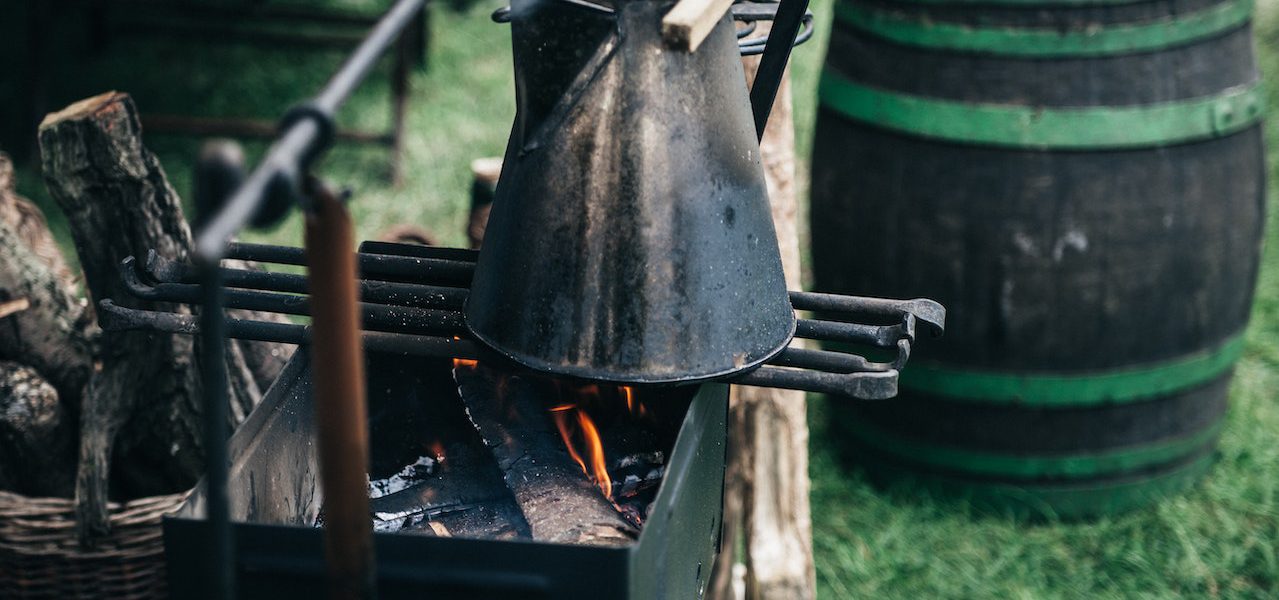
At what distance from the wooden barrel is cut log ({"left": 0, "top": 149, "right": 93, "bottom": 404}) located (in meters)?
1.81

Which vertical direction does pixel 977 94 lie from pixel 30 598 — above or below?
above

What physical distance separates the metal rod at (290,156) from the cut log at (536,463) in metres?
0.75

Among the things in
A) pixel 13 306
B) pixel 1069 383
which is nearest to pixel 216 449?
pixel 13 306

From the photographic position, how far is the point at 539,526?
1.68 m

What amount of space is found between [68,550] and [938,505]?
2.14 meters

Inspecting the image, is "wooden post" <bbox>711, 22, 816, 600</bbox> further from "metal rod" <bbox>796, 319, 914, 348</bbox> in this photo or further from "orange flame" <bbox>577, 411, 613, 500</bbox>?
"metal rod" <bbox>796, 319, 914, 348</bbox>

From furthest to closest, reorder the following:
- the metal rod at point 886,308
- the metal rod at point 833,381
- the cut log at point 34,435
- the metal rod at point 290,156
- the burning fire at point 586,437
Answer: the cut log at point 34,435, the burning fire at point 586,437, the metal rod at point 886,308, the metal rod at point 833,381, the metal rod at point 290,156

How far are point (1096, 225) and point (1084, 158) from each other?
0.16m

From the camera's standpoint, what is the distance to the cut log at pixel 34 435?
2.29 meters

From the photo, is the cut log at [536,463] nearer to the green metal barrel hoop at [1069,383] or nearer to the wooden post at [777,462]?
the wooden post at [777,462]

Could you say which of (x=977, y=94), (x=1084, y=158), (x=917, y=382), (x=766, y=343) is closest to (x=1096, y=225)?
(x=1084, y=158)

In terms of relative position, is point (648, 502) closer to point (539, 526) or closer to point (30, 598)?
point (539, 526)

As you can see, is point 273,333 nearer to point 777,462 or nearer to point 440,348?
point 440,348

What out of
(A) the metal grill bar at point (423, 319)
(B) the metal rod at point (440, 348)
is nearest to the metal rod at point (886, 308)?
(A) the metal grill bar at point (423, 319)
